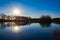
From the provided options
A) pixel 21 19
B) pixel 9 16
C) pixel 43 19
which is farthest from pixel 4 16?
pixel 43 19

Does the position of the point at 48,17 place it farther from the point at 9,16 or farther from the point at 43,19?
the point at 9,16

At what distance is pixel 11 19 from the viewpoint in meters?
92.7

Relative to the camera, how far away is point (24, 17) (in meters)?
91.2

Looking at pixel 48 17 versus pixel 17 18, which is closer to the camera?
pixel 48 17

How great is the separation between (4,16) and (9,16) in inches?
267

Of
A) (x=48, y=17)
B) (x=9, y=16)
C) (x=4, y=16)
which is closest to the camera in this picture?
(x=48, y=17)

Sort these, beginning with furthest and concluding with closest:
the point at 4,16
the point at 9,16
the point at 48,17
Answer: the point at 9,16 → the point at 4,16 → the point at 48,17

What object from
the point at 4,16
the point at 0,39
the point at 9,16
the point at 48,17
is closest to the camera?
the point at 0,39

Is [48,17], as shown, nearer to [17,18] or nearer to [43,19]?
[43,19]

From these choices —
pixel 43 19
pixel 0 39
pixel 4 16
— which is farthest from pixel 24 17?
pixel 0 39

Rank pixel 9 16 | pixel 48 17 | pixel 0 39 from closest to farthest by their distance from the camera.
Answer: pixel 0 39
pixel 48 17
pixel 9 16

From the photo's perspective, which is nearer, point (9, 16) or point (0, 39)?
point (0, 39)

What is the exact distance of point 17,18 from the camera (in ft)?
287

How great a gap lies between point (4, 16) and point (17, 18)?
11.5 meters
